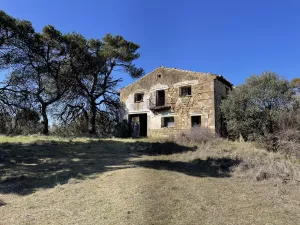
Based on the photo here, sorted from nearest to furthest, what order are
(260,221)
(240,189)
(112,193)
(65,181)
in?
1. (260,221)
2. (112,193)
3. (240,189)
4. (65,181)

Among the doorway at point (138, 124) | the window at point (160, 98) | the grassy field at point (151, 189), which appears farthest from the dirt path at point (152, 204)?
the doorway at point (138, 124)

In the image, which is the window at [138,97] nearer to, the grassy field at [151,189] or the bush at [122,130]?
the bush at [122,130]

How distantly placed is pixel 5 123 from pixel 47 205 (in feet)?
45.8

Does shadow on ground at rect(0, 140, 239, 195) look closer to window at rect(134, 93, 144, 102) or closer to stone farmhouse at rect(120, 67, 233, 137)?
stone farmhouse at rect(120, 67, 233, 137)

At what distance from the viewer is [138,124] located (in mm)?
20781

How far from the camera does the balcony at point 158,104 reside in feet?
61.8

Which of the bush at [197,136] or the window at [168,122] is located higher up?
the window at [168,122]

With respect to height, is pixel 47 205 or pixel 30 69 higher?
pixel 30 69

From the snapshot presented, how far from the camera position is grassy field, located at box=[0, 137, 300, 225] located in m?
4.38

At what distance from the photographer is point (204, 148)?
11.9 meters

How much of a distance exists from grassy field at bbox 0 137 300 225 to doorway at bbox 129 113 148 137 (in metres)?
9.67

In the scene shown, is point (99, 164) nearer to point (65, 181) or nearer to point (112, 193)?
point (65, 181)

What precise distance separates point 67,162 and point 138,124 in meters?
11.4

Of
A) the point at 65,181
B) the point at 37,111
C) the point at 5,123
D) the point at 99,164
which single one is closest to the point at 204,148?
the point at 99,164
